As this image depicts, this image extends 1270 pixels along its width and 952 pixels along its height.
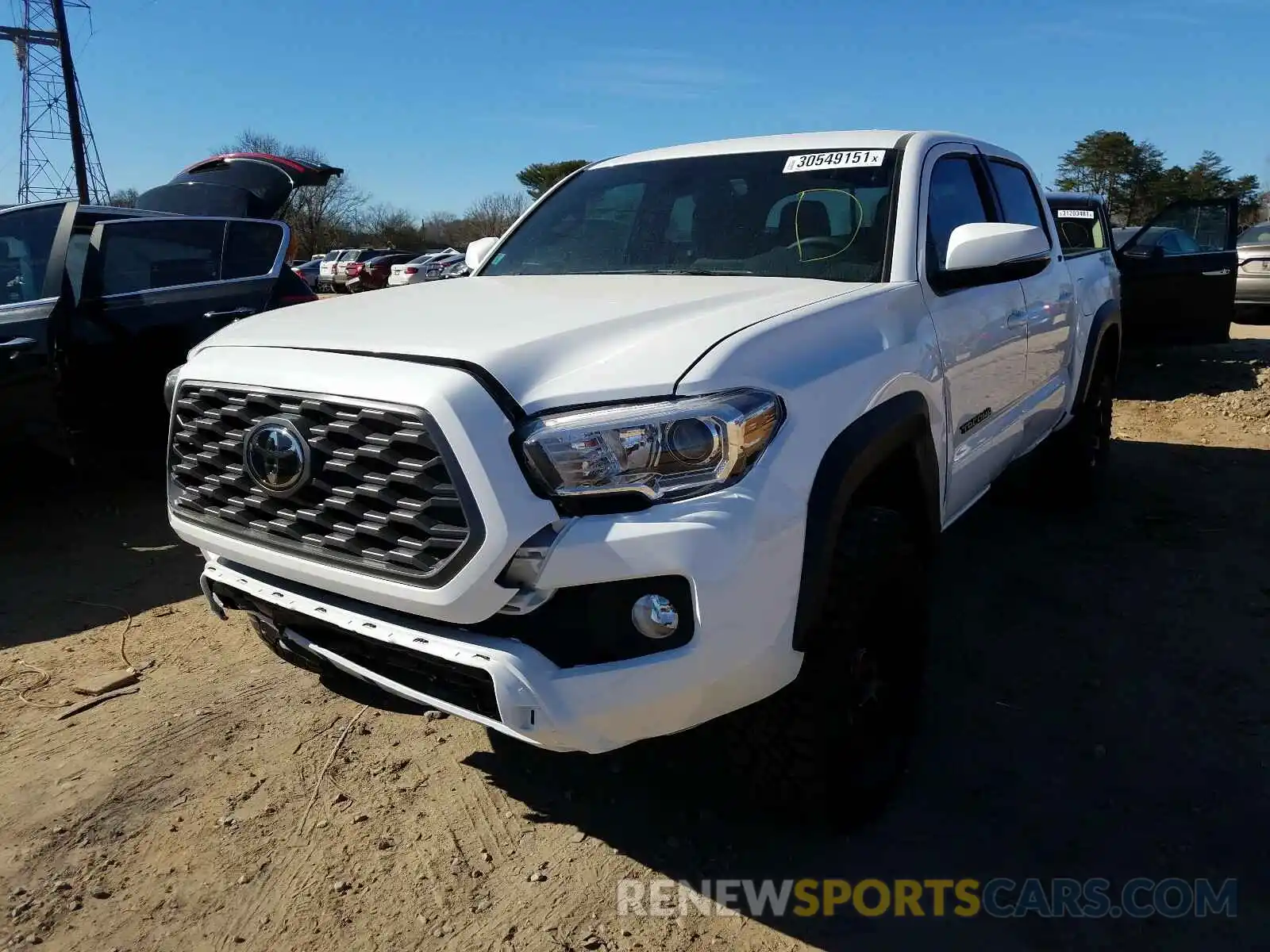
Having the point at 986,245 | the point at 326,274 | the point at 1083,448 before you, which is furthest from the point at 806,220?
the point at 326,274

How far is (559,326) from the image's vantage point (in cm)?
224

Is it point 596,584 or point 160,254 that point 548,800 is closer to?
point 596,584

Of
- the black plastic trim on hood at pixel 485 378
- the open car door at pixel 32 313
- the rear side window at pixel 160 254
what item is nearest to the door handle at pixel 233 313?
→ the rear side window at pixel 160 254

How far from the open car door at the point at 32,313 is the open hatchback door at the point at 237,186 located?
160 centimetres

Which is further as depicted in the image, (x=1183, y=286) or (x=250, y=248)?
(x=1183, y=286)

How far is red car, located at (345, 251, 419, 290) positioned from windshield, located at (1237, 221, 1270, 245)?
23.9 m

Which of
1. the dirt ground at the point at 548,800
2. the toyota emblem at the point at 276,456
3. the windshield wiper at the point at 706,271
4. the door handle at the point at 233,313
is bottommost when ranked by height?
the dirt ground at the point at 548,800

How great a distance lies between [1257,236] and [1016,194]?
1171 cm

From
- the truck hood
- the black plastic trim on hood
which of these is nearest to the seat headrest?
the truck hood

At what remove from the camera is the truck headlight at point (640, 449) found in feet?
6.20

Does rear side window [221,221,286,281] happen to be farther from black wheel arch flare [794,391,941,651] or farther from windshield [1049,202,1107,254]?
windshield [1049,202,1107,254]

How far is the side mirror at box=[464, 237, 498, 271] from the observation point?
3.91 m

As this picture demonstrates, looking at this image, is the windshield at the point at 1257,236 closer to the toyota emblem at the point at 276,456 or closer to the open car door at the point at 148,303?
the open car door at the point at 148,303

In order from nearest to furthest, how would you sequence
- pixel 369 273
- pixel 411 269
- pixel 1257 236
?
pixel 1257 236, pixel 411 269, pixel 369 273
